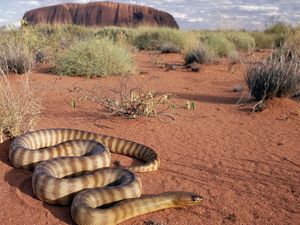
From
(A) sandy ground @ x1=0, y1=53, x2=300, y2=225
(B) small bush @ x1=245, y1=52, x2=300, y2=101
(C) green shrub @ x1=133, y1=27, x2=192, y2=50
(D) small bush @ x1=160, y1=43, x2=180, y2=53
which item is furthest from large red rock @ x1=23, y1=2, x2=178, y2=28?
(A) sandy ground @ x1=0, y1=53, x2=300, y2=225

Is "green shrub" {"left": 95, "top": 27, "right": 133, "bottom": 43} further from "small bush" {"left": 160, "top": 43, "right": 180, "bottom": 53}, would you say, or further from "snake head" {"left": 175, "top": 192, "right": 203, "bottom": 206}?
"snake head" {"left": 175, "top": 192, "right": 203, "bottom": 206}

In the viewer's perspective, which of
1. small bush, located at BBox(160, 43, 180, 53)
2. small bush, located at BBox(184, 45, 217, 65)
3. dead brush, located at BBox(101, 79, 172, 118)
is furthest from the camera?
small bush, located at BBox(160, 43, 180, 53)

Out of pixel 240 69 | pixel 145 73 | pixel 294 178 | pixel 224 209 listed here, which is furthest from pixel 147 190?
pixel 240 69

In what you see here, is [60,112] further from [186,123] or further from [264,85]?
[264,85]

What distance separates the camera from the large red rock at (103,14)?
72581 millimetres

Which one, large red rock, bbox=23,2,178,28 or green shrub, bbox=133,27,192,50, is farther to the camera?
large red rock, bbox=23,2,178,28

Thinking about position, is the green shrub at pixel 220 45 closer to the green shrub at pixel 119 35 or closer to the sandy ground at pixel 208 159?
the green shrub at pixel 119 35

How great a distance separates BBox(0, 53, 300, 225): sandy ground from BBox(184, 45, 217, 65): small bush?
537 centimetres

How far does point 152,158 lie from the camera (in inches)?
231

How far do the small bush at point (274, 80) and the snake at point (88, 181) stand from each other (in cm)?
441

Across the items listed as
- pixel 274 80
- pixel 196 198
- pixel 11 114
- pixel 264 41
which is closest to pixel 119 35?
pixel 264 41

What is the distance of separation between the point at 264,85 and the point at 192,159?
398 centimetres

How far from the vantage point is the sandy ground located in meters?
4.53

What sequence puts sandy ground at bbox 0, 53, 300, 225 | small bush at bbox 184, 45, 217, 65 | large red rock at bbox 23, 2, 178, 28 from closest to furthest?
sandy ground at bbox 0, 53, 300, 225
small bush at bbox 184, 45, 217, 65
large red rock at bbox 23, 2, 178, 28
